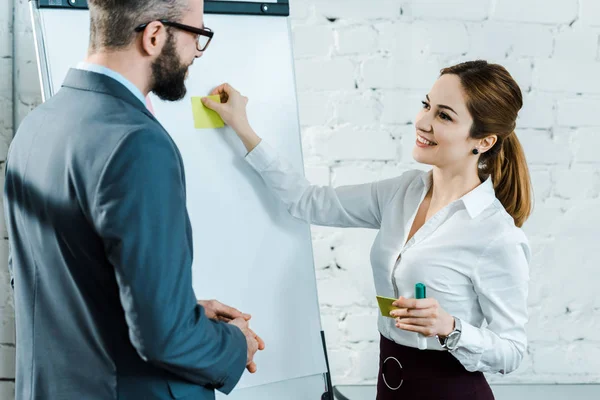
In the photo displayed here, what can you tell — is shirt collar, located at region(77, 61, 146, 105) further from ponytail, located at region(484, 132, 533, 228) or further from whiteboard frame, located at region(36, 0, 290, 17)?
ponytail, located at region(484, 132, 533, 228)

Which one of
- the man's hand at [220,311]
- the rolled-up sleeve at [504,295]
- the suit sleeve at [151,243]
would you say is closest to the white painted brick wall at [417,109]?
the rolled-up sleeve at [504,295]

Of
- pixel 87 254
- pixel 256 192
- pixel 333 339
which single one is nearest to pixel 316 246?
pixel 333 339

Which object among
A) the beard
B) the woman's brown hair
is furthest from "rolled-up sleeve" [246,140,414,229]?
the beard

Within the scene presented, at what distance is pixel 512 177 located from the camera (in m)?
1.62

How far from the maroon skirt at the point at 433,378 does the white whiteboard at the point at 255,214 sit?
0.19 m

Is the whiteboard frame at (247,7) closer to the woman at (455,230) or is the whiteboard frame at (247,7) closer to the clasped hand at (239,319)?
the woman at (455,230)

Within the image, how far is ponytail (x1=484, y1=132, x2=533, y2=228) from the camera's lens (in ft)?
5.27

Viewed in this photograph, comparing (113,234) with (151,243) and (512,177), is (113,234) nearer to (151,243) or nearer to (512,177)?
(151,243)

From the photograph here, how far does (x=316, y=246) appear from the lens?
1.96 meters

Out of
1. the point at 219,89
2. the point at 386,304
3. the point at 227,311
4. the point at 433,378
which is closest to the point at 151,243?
the point at 227,311

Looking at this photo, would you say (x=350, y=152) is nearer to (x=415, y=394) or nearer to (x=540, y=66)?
(x=540, y=66)

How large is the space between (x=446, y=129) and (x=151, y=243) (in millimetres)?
795

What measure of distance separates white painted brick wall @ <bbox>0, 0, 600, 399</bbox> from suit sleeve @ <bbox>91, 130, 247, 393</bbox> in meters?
0.96

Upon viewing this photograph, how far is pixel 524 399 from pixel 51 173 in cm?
151
